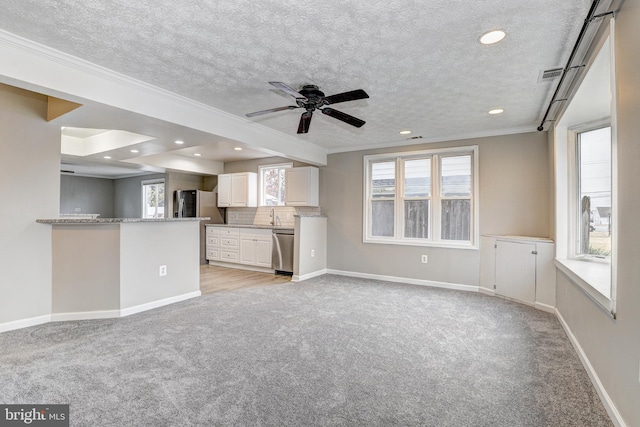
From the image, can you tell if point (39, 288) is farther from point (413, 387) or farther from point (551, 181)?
point (551, 181)

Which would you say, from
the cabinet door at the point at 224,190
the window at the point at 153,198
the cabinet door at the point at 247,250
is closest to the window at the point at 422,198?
the cabinet door at the point at 247,250

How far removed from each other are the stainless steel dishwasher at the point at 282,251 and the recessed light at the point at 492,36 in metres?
4.19

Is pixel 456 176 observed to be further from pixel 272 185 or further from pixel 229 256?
pixel 229 256

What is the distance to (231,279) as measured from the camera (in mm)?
5512

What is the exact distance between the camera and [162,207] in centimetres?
856

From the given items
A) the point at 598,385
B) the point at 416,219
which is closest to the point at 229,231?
the point at 416,219

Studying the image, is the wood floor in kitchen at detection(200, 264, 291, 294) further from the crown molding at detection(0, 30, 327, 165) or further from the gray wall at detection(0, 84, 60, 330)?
the crown molding at detection(0, 30, 327, 165)

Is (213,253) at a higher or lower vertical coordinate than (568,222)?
lower

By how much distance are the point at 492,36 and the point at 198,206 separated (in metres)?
6.51

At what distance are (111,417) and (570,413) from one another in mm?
2662

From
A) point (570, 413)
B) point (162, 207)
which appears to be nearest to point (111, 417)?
point (570, 413)

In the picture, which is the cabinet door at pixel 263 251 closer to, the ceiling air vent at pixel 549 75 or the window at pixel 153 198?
the window at pixel 153 198

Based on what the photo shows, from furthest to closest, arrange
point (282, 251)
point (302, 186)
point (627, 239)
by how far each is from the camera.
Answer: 1. point (302, 186)
2. point (282, 251)
3. point (627, 239)

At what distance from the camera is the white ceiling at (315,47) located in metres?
1.92
